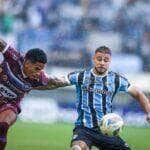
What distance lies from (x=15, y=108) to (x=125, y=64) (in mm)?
10283

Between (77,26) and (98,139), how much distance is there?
1226 cm

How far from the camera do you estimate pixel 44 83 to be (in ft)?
29.9

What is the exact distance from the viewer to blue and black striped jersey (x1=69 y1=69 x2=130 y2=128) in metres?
8.65

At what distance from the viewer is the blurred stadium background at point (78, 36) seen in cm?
1747

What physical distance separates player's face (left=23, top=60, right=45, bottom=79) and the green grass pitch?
357 cm

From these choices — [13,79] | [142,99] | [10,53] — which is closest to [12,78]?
[13,79]

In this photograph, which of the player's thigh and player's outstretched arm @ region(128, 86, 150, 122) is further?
player's outstretched arm @ region(128, 86, 150, 122)

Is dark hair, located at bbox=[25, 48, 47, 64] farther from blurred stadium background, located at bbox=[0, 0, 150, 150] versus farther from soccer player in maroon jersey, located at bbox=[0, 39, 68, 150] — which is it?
blurred stadium background, located at bbox=[0, 0, 150, 150]

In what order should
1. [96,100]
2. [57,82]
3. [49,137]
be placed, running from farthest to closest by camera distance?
1. [49,137]
2. [57,82]
3. [96,100]

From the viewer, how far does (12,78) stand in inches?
349

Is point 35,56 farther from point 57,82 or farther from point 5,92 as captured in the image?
point 57,82

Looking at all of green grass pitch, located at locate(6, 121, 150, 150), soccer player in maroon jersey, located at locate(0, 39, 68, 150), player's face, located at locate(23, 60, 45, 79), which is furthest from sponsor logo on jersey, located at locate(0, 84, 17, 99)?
green grass pitch, located at locate(6, 121, 150, 150)

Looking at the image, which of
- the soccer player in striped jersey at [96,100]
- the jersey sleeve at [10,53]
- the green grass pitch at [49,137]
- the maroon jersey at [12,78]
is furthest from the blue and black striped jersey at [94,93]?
the green grass pitch at [49,137]

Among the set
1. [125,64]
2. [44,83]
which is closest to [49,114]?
[125,64]
